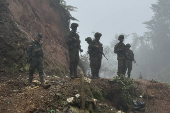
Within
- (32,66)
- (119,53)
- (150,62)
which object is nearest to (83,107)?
(32,66)

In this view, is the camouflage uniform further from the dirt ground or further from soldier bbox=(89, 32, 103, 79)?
the dirt ground

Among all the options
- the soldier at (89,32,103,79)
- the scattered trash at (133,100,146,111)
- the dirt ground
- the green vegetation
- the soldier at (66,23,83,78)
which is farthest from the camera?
the soldier at (89,32,103,79)

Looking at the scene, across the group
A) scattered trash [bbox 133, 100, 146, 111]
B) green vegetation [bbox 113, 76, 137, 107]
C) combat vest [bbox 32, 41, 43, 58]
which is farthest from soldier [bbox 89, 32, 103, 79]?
combat vest [bbox 32, 41, 43, 58]

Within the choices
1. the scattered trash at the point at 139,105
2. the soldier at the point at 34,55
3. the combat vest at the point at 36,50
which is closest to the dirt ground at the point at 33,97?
the scattered trash at the point at 139,105

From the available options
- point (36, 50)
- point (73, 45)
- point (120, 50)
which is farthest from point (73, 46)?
point (120, 50)

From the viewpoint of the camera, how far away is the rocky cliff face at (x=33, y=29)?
641 centimetres

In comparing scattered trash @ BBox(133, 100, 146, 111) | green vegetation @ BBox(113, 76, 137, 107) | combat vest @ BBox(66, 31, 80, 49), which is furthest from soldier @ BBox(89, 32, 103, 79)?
scattered trash @ BBox(133, 100, 146, 111)

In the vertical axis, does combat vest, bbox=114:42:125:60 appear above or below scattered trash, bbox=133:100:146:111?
above

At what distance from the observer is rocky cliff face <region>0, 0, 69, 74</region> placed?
641cm

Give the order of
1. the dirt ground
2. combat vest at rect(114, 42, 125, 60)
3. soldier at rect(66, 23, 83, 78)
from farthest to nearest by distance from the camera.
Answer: combat vest at rect(114, 42, 125, 60) → soldier at rect(66, 23, 83, 78) → the dirt ground

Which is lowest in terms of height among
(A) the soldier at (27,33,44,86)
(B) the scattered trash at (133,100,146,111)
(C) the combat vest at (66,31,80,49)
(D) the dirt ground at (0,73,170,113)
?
(B) the scattered trash at (133,100,146,111)

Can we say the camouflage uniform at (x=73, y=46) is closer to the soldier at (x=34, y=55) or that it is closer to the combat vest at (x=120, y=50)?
the soldier at (x=34, y=55)

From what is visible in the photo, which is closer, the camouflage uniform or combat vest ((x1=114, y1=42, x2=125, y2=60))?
the camouflage uniform

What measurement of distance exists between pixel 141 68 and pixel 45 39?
33111 mm
